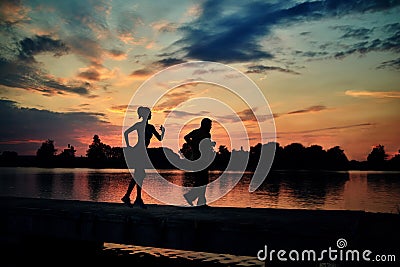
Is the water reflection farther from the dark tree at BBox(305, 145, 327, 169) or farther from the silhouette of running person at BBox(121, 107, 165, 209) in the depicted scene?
the dark tree at BBox(305, 145, 327, 169)

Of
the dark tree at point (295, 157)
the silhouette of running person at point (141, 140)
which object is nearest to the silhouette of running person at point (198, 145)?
the silhouette of running person at point (141, 140)

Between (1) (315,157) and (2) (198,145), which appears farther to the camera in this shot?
(1) (315,157)

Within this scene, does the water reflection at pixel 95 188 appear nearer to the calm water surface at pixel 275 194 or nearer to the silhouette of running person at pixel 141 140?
the calm water surface at pixel 275 194

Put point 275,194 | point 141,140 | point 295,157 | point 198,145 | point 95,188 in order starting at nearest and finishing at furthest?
point 141,140
point 198,145
point 275,194
point 95,188
point 295,157

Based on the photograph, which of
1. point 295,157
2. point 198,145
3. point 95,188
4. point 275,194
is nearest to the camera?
point 198,145

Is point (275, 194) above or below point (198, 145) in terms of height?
below

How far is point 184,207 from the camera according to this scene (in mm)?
13258

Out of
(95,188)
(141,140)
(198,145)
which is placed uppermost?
(141,140)

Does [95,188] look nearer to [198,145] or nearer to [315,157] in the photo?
[198,145]

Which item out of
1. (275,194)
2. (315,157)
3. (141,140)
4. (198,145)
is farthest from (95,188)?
(315,157)

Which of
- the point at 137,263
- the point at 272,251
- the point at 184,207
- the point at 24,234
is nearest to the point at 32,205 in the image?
the point at 24,234

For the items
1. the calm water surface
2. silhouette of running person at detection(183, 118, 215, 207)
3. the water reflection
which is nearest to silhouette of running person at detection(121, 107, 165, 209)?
silhouette of running person at detection(183, 118, 215, 207)

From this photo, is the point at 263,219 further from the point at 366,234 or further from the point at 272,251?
the point at 366,234

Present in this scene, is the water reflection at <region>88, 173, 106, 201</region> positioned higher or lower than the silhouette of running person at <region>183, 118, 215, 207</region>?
lower
